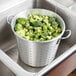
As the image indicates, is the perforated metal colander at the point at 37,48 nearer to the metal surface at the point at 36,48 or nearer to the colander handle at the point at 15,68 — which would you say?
the metal surface at the point at 36,48

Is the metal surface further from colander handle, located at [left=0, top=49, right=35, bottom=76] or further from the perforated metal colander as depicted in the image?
colander handle, located at [left=0, top=49, right=35, bottom=76]

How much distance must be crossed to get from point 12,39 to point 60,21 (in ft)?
0.95

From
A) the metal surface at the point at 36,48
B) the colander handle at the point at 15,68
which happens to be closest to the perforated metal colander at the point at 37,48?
the metal surface at the point at 36,48

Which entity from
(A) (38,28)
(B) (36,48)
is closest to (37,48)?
(B) (36,48)

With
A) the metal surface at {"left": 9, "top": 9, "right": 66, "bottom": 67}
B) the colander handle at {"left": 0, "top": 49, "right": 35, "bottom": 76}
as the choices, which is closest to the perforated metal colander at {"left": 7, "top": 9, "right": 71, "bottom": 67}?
the metal surface at {"left": 9, "top": 9, "right": 66, "bottom": 67}

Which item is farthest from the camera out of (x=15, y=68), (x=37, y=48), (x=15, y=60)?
(x=15, y=60)

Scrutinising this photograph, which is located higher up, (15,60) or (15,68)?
(15,68)

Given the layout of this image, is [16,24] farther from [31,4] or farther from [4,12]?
[31,4]

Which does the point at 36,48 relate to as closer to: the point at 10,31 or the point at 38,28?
the point at 38,28

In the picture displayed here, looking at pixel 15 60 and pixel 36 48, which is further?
pixel 15 60

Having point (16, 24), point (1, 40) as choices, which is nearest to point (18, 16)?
point (16, 24)

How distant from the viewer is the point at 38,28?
0.96 metres

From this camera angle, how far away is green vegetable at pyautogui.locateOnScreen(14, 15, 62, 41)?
3.03 feet

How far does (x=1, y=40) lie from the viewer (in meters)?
1.07
